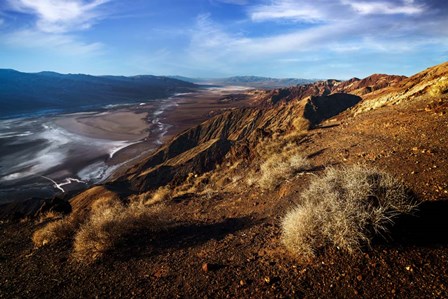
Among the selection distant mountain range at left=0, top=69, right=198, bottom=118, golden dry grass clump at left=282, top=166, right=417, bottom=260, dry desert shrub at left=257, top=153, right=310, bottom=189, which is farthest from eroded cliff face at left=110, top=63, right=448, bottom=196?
distant mountain range at left=0, top=69, right=198, bottom=118

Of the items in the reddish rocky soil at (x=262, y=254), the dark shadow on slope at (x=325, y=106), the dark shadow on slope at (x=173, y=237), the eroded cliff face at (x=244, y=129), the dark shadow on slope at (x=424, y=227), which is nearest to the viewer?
the reddish rocky soil at (x=262, y=254)

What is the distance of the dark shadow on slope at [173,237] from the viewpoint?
613 centimetres

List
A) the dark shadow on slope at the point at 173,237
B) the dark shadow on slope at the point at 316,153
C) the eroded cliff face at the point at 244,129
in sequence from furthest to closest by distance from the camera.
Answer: the eroded cliff face at the point at 244,129
the dark shadow on slope at the point at 316,153
the dark shadow on slope at the point at 173,237

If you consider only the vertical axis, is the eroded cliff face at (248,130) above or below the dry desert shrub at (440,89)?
below

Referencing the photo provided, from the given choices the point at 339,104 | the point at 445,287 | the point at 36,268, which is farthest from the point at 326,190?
the point at 339,104

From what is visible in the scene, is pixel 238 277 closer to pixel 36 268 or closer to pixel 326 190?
pixel 326 190

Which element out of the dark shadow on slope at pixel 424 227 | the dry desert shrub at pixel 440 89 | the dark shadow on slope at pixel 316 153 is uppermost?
the dry desert shrub at pixel 440 89

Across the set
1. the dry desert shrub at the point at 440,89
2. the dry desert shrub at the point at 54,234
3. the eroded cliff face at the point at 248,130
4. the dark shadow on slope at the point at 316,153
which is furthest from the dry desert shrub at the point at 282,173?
the dry desert shrub at the point at 440,89

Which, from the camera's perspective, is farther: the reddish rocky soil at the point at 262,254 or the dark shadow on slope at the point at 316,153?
the dark shadow on slope at the point at 316,153

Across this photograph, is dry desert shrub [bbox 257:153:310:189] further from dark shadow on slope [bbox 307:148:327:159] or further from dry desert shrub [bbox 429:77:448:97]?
dry desert shrub [bbox 429:77:448:97]

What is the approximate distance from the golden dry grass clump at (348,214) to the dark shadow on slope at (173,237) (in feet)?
6.33

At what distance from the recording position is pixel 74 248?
673cm

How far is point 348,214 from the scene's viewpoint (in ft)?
13.7

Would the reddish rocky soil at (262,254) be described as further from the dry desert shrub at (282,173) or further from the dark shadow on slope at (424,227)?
the dry desert shrub at (282,173)
